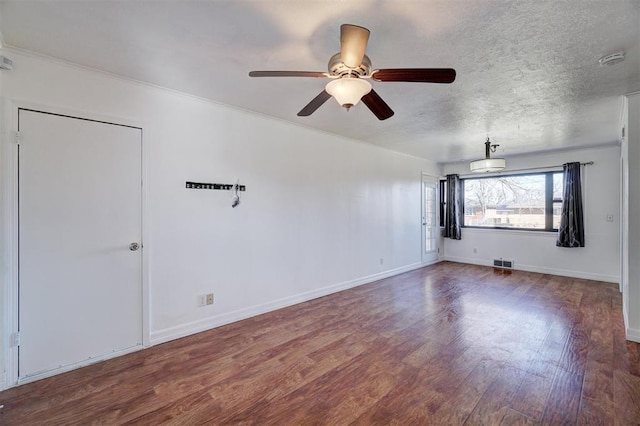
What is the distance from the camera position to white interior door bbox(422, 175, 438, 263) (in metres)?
6.56

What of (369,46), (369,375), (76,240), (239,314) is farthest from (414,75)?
(239,314)

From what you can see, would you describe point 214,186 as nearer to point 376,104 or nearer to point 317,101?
point 317,101

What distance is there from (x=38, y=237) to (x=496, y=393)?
3692mm

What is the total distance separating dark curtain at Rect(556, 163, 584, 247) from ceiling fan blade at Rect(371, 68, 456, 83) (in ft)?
17.5

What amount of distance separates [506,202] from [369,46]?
19.4 ft

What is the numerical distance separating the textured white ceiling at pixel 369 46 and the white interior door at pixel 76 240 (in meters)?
0.65

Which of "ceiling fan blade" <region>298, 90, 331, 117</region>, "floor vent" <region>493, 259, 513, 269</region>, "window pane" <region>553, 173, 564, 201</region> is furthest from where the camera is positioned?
"floor vent" <region>493, 259, 513, 269</region>

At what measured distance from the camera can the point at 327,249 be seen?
14.2 feet

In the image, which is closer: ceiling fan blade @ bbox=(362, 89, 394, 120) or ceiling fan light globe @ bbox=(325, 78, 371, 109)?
ceiling fan light globe @ bbox=(325, 78, 371, 109)

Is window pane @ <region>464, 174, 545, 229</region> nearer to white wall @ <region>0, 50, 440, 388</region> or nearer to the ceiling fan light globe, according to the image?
white wall @ <region>0, 50, 440, 388</region>

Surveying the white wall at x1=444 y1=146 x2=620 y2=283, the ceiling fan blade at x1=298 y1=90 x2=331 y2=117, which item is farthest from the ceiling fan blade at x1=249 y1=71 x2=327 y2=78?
the white wall at x1=444 y1=146 x2=620 y2=283

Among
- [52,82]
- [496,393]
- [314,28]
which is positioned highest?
[314,28]

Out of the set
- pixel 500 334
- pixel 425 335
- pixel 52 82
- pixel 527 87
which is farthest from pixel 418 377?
pixel 52 82

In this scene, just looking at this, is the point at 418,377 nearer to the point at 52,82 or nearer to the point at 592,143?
the point at 52,82
